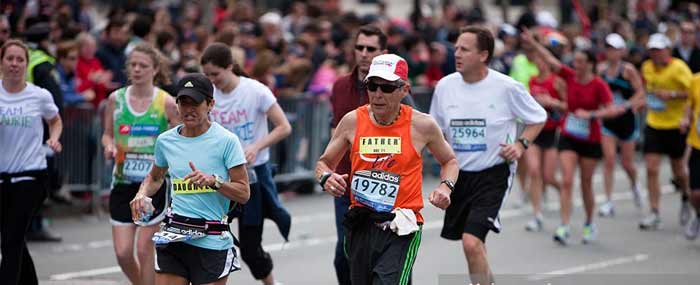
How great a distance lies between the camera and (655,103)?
581 inches

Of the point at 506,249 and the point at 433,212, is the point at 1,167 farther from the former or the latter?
the point at 433,212

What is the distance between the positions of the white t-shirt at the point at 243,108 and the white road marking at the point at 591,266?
9.90ft

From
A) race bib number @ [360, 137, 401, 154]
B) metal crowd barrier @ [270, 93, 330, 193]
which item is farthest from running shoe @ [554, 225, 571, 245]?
race bib number @ [360, 137, 401, 154]

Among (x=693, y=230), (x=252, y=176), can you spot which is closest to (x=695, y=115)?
(x=693, y=230)

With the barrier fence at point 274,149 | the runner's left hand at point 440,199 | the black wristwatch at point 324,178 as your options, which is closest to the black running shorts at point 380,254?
the runner's left hand at point 440,199

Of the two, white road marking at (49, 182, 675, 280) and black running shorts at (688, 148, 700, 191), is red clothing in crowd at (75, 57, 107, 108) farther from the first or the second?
black running shorts at (688, 148, 700, 191)

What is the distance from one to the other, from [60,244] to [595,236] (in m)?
5.51

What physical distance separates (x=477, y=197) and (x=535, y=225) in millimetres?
5032

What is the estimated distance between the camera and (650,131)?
1476 centimetres

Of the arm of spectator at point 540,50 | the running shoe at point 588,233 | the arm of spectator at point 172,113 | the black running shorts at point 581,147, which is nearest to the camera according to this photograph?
the arm of spectator at point 172,113

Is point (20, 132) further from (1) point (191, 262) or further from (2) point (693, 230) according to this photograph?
(2) point (693, 230)

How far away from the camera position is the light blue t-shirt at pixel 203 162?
7.24 meters

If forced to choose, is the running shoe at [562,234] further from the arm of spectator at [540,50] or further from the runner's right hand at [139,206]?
the runner's right hand at [139,206]

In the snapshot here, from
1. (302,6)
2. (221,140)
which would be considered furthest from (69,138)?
(302,6)
